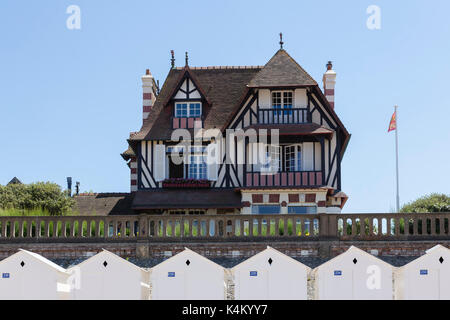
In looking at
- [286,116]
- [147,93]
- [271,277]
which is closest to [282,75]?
[286,116]

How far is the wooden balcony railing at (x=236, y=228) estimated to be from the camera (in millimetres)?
22516

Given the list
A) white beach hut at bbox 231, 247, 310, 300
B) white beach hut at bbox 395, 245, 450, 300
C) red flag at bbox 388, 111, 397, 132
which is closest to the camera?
white beach hut at bbox 395, 245, 450, 300

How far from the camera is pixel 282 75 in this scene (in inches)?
1194

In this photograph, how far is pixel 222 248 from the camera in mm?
22656

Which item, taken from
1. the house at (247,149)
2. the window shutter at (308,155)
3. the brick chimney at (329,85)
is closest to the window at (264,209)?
the house at (247,149)

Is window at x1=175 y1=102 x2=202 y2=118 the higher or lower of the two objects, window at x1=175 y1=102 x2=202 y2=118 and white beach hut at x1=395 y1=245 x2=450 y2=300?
the higher

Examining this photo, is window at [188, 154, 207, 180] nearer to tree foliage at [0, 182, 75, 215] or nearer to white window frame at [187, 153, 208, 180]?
white window frame at [187, 153, 208, 180]

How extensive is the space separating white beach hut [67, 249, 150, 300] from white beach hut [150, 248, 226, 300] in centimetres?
34

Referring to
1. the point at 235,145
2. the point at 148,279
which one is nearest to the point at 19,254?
the point at 148,279

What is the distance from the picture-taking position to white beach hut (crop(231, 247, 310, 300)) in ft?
63.4

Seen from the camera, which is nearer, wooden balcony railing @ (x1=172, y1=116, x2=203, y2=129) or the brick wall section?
the brick wall section

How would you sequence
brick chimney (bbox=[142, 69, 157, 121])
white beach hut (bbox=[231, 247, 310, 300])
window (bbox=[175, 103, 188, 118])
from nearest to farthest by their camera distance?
white beach hut (bbox=[231, 247, 310, 300]) → window (bbox=[175, 103, 188, 118]) → brick chimney (bbox=[142, 69, 157, 121])

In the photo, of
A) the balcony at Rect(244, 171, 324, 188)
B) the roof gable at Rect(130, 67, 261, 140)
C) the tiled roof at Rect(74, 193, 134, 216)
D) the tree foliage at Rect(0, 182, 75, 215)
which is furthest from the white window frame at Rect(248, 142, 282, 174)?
the tree foliage at Rect(0, 182, 75, 215)
